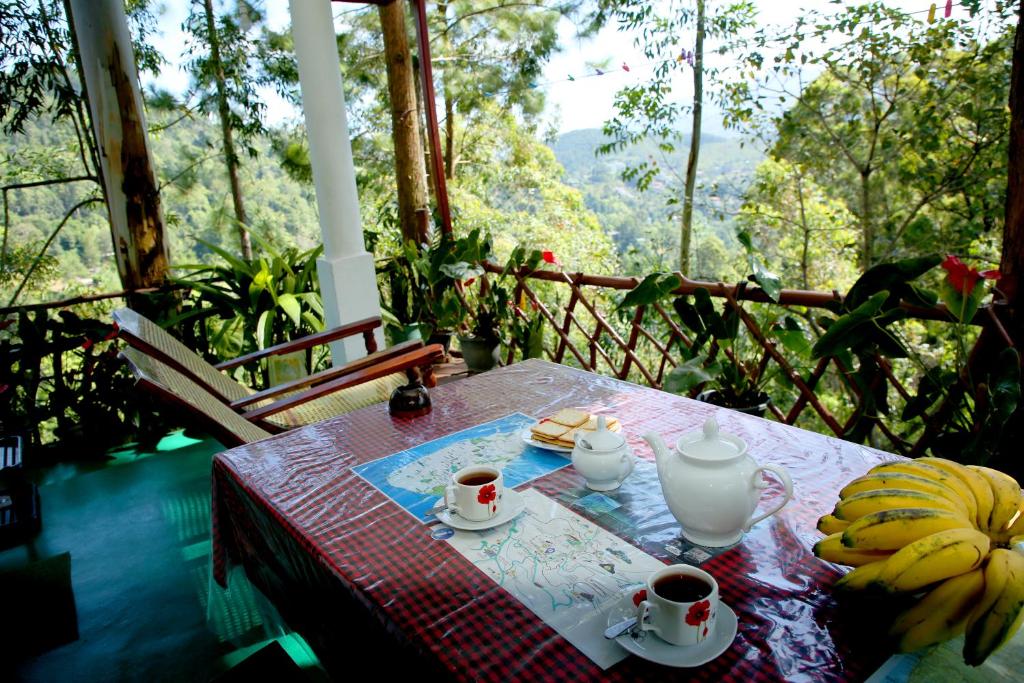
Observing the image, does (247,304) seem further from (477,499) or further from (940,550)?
(940,550)

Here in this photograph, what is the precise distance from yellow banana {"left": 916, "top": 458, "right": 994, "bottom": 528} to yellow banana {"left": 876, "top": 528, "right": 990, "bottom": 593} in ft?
0.34

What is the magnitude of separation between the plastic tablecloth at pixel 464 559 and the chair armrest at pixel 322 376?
0.60 m

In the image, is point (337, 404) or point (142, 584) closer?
point (142, 584)

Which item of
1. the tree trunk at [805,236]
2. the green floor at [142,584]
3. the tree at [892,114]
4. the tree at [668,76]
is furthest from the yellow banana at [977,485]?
the tree at [668,76]

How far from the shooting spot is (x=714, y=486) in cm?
86

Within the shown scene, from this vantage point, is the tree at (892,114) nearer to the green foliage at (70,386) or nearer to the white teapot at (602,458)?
the white teapot at (602,458)

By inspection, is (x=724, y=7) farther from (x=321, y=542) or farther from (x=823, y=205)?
(x=321, y=542)

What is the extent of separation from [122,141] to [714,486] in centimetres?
370

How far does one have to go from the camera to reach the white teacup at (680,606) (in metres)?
0.69

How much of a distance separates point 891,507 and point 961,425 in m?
1.46

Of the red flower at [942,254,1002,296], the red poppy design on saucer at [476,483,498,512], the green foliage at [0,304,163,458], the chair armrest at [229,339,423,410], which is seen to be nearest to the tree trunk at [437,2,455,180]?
the green foliage at [0,304,163,458]

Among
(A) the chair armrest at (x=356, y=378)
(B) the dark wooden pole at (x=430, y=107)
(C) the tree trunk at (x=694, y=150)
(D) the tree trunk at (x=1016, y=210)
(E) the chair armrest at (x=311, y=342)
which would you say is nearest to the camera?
(D) the tree trunk at (x=1016, y=210)

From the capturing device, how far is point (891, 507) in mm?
729

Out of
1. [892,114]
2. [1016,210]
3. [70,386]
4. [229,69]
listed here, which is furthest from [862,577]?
[229,69]
